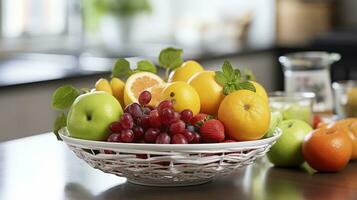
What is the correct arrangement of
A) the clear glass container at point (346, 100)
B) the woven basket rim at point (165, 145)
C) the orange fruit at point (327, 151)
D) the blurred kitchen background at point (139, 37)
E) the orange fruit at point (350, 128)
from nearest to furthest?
1. the woven basket rim at point (165, 145)
2. the orange fruit at point (327, 151)
3. the orange fruit at point (350, 128)
4. the clear glass container at point (346, 100)
5. the blurred kitchen background at point (139, 37)

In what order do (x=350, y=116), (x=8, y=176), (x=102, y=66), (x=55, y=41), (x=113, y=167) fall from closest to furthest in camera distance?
(x=113, y=167)
(x=8, y=176)
(x=350, y=116)
(x=102, y=66)
(x=55, y=41)

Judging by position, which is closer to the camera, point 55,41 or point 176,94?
point 176,94

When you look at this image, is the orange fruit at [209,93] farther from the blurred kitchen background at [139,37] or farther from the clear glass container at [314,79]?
the blurred kitchen background at [139,37]

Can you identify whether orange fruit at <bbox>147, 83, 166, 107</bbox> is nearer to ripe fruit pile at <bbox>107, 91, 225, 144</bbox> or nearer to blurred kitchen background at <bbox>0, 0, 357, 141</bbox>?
ripe fruit pile at <bbox>107, 91, 225, 144</bbox>

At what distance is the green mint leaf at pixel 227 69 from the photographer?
1.47m

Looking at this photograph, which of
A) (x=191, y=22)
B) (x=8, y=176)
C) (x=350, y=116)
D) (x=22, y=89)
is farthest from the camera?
(x=191, y=22)

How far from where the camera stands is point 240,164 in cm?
143

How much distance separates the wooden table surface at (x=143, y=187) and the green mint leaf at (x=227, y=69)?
A: 20 cm

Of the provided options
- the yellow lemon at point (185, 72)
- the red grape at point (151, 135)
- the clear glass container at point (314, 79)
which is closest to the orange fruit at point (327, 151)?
the yellow lemon at point (185, 72)

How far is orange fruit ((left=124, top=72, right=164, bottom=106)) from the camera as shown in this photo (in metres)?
1.54

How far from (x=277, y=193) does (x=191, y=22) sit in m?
3.45

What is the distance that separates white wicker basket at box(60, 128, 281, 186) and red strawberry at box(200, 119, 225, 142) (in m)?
0.02

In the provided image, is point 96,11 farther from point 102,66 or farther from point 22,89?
point 22,89

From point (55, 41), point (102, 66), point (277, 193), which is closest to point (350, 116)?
point (277, 193)
